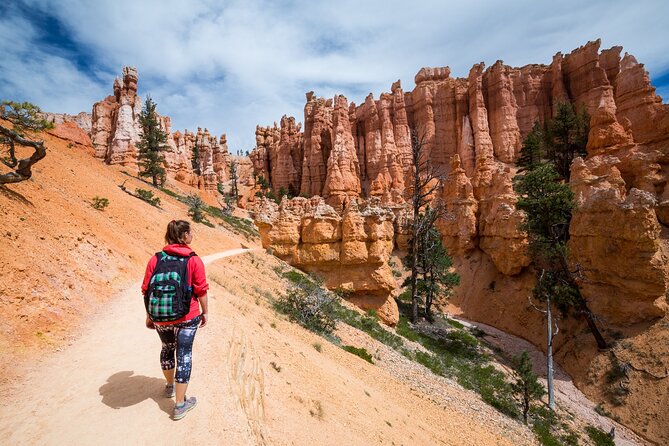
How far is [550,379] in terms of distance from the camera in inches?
516

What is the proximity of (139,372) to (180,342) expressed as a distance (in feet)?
5.29

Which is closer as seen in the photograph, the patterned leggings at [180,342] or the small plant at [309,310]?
the patterned leggings at [180,342]

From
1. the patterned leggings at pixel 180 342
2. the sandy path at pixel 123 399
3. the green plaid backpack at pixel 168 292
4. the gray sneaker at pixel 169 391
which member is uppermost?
the green plaid backpack at pixel 168 292

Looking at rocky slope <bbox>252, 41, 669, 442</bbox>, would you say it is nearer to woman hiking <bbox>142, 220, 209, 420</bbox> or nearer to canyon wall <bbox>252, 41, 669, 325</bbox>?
canyon wall <bbox>252, 41, 669, 325</bbox>

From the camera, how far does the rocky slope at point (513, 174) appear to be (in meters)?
14.6

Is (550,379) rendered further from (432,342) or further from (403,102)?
(403,102)

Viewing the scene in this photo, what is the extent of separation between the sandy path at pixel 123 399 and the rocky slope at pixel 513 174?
37.7 feet

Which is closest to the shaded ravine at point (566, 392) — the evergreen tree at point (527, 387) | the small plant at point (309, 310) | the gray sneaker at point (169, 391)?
the evergreen tree at point (527, 387)

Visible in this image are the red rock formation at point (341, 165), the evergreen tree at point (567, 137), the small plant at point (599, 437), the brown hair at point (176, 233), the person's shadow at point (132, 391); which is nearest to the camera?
the brown hair at point (176, 233)

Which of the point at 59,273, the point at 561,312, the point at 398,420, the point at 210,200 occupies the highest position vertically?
the point at 210,200

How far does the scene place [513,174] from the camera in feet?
120

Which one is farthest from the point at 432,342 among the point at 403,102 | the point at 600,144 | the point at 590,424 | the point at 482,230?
the point at 403,102

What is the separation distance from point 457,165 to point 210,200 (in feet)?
126

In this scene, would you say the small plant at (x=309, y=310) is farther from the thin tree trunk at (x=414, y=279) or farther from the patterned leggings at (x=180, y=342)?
the thin tree trunk at (x=414, y=279)
